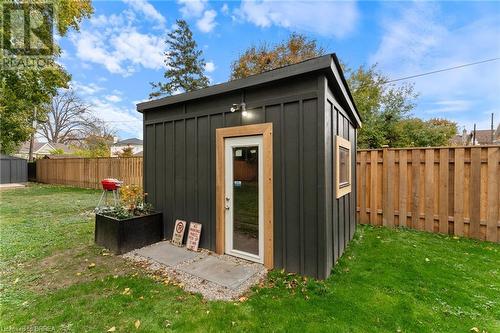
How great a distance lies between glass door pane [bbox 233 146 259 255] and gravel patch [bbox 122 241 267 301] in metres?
0.28

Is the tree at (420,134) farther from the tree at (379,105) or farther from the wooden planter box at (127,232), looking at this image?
the wooden planter box at (127,232)

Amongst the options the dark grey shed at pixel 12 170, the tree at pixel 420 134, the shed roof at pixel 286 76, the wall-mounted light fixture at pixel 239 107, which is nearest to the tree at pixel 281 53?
the tree at pixel 420 134

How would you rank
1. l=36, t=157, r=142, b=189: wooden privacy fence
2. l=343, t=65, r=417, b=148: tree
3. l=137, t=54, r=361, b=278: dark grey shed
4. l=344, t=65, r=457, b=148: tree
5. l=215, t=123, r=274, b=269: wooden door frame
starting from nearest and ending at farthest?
l=137, t=54, r=361, b=278: dark grey shed
l=215, t=123, r=274, b=269: wooden door frame
l=36, t=157, r=142, b=189: wooden privacy fence
l=344, t=65, r=457, b=148: tree
l=343, t=65, r=417, b=148: tree

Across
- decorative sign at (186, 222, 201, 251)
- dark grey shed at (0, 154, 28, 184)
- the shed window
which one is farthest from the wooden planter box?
dark grey shed at (0, 154, 28, 184)

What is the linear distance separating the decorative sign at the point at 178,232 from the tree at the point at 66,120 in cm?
3160

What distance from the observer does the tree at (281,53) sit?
14.3 m

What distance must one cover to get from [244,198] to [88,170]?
1310 centimetres

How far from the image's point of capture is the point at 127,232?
13.8 ft

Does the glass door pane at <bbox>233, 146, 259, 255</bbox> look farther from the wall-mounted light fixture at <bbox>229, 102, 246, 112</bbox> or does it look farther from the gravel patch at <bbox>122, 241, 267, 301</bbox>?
the wall-mounted light fixture at <bbox>229, 102, 246, 112</bbox>

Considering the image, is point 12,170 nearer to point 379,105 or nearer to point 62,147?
point 62,147

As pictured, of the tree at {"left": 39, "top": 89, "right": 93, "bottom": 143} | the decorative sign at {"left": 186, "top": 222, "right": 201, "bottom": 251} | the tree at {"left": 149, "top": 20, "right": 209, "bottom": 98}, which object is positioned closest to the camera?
the decorative sign at {"left": 186, "top": 222, "right": 201, "bottom": 251}

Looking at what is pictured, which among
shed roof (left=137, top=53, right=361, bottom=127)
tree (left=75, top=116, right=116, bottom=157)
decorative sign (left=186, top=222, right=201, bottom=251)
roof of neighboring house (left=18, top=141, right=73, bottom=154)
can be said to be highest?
tree (left=75, top=116, right=116, bottom=157)

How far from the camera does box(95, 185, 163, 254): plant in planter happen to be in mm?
4168

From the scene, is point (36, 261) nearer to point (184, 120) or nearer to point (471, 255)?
point (184, 120)
